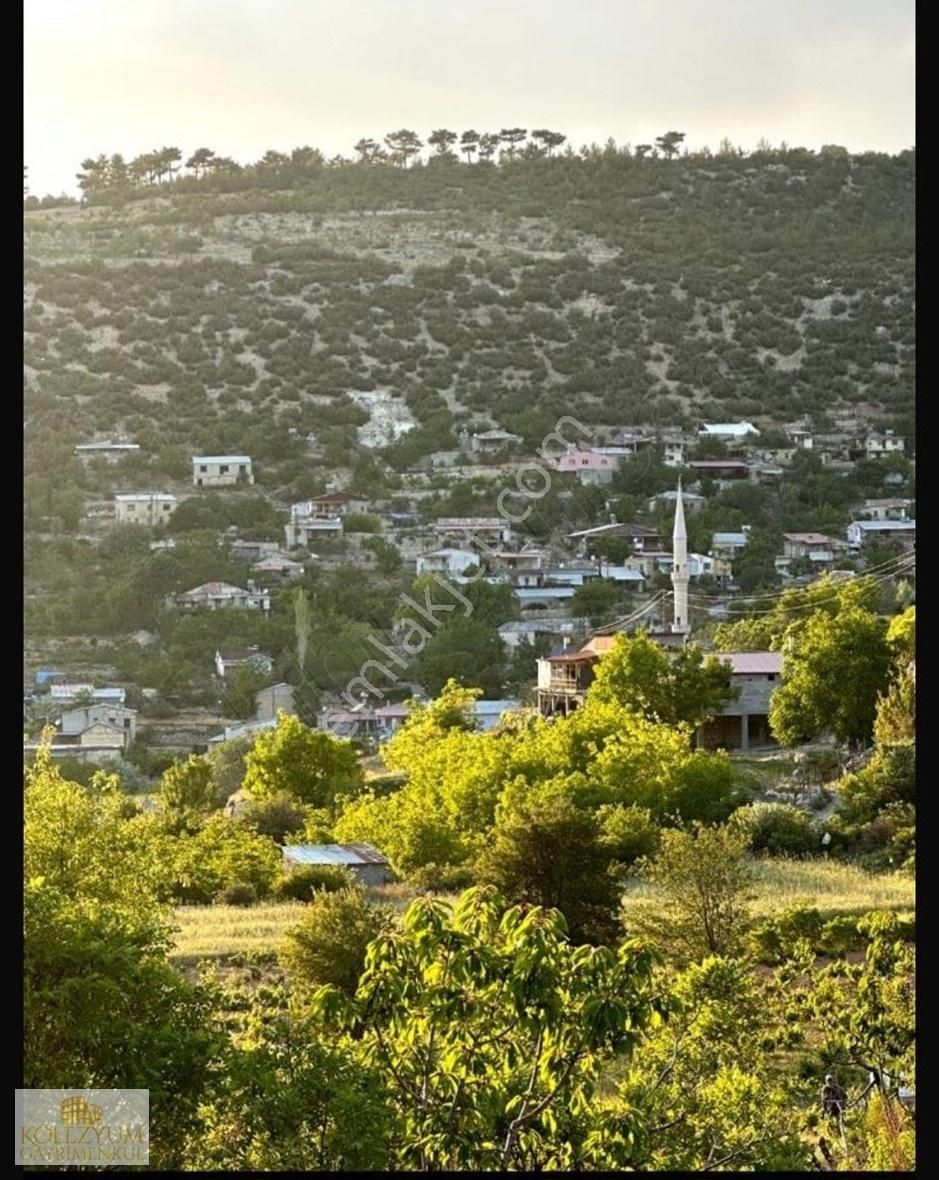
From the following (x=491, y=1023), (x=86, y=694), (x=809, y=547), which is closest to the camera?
(x=491, y=1023)

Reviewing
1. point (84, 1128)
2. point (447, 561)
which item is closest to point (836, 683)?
point (84, 1128)

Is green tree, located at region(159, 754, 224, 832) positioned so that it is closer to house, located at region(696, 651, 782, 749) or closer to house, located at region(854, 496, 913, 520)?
house, located at region(696, 651, 782, 749)

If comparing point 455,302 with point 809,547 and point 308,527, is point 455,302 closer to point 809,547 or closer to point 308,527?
Answer: point 308,527

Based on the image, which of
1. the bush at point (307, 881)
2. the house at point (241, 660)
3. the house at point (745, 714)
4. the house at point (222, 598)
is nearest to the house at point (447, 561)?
the house at point (222, 598)

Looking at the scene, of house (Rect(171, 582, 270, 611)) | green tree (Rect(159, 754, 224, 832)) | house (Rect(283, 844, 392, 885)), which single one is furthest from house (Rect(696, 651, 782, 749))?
house (Rect(171, 582, 270, 611))

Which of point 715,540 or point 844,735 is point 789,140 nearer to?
point 715,540

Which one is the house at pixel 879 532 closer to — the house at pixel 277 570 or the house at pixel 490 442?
the house at pixel 490 442
